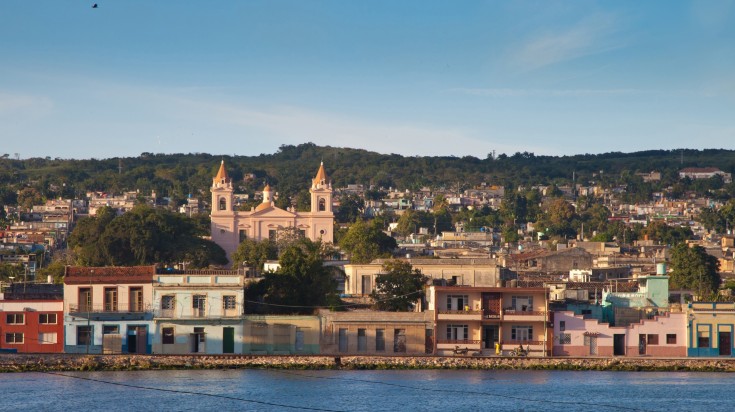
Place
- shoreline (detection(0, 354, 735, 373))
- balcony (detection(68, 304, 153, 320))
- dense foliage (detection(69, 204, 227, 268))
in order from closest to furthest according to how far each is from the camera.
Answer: shoreline (detection(0, 354, 735, 373))
balcony (detection(68, 304, 153, 320))
dense foliage (detection(69, 204, 227, 268))

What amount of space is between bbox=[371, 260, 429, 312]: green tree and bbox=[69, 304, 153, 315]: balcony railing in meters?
10.3

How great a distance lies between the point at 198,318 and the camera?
192 feet

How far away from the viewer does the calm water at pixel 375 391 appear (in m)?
47.3

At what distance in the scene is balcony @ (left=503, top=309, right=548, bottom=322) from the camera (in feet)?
192

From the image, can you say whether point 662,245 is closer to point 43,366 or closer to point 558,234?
point 558,234

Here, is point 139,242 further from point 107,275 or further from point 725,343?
point 725,343

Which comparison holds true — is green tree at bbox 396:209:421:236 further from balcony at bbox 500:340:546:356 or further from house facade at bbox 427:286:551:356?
balcony at bbox 500:340:546:356

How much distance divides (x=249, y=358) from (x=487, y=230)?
390 feet

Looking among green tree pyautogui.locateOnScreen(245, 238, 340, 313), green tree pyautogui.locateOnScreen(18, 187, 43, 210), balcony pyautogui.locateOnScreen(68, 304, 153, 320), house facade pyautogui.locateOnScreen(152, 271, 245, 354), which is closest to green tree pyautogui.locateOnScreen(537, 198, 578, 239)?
green tree pyautogui.locateOnScreen(18, 187, 43, 210)

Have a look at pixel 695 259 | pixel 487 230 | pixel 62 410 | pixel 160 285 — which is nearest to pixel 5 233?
pixel 487 230

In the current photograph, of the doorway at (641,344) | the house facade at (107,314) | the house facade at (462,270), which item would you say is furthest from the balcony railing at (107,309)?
the doorway at (641,344)

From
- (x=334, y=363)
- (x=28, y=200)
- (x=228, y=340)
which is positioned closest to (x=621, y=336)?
(x=334, y=363)

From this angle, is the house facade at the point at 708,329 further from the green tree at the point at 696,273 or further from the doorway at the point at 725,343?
the green tree at the point at 696,273

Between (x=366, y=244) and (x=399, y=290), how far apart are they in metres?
42.9
